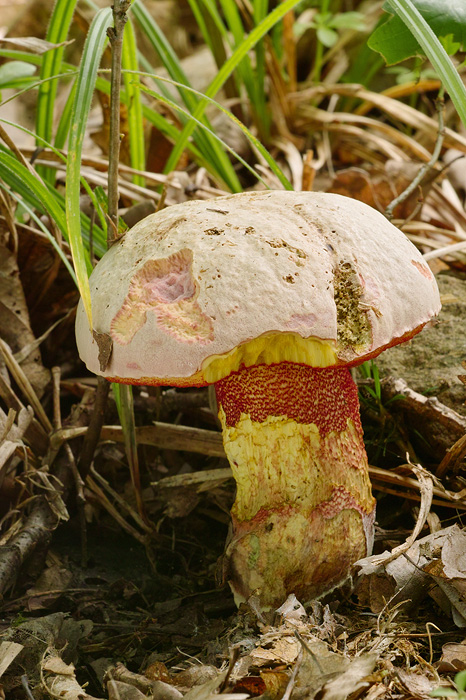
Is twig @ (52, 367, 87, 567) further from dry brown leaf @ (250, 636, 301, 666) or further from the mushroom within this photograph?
dry brown leaf @ (250, 636, 301, 666)

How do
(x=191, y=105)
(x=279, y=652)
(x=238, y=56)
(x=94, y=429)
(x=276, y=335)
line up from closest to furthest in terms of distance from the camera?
(x=279, y=652) → (x=276, y=335) → (x=94, y=429) → (x=238, y=56) → (x=191, y=105)

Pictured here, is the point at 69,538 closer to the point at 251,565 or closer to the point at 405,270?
the point at 251,565

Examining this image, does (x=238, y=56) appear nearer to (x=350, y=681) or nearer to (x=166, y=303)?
(x=166, y=303)

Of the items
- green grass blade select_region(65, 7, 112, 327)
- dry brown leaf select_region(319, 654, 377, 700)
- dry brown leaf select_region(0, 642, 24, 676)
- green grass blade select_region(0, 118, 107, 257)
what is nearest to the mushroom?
green grass blade select_region(65, 7, 112, 327)

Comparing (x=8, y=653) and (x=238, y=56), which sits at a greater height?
(x=238, y=56)


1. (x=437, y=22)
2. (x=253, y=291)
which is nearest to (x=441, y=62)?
(x=437, y=22)

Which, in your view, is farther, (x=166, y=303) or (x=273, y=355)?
(x=273, y=355)

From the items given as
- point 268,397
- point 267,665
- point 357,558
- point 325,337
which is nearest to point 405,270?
point 325,337
